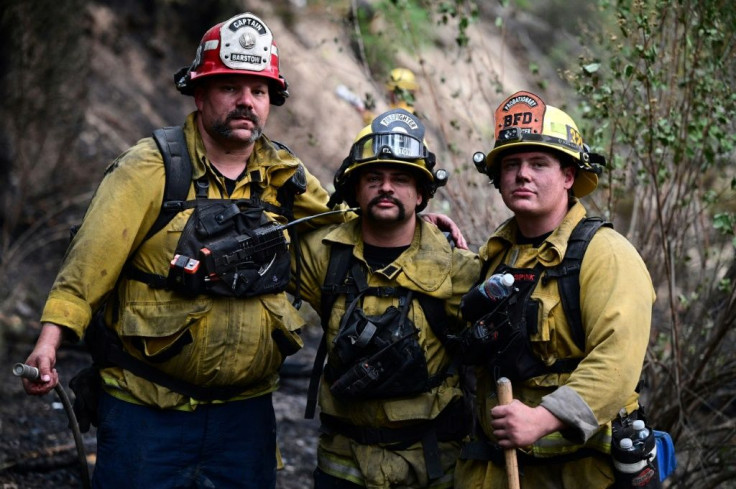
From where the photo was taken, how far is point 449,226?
426cm

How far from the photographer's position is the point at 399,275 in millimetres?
3807

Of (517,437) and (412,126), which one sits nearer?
(517,437)

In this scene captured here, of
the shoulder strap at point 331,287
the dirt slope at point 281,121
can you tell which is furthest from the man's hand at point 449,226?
the dirt slope at point 281,121

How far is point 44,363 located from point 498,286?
1.85 metres

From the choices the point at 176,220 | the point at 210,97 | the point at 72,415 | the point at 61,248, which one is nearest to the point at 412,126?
the point at 210,97

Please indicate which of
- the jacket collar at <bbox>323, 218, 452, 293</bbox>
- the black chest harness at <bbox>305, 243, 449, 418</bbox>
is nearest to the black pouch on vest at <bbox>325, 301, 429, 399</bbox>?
the black chest harness at <bbox>305, 243, 449, 418</bbox>

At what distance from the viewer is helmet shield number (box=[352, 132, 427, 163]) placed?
150 inches

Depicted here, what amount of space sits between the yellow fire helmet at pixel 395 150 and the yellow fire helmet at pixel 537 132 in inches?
16.0

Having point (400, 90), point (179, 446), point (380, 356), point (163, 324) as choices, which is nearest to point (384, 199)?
point (380, 356)

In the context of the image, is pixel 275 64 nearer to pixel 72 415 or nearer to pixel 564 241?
pixel 564 241

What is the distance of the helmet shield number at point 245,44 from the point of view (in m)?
3.72

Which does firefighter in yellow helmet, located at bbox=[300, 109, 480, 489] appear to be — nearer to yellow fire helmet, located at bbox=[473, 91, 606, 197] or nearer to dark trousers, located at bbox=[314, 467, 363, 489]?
dark trousers, located at bbox=[314, 467, 363, 489]

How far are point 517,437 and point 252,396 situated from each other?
1478 mm

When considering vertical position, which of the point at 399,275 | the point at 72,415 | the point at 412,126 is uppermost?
the point at 412,126
